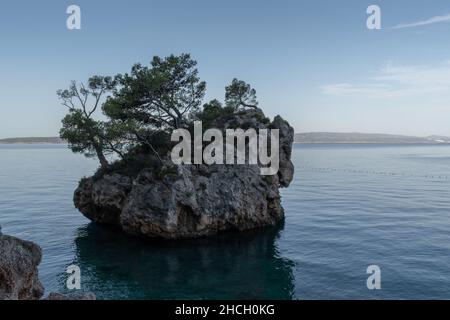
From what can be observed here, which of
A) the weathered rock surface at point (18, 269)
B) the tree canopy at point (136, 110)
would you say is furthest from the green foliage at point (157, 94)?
the weathered rock surface at point (18, 269)

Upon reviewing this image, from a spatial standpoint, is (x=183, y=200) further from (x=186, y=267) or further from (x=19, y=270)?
(x=19, y=270)

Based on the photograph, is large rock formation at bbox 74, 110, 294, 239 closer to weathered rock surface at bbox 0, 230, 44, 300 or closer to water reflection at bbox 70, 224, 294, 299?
water reflection at bbox 70, 224, 294, 299

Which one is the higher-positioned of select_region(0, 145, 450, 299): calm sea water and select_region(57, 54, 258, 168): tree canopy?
select_region(57, 54, 258, 168): tree canopy

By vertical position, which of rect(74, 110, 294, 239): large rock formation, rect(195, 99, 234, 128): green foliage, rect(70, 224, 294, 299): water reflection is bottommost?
rect(70, 224, 294, 299): water reflection

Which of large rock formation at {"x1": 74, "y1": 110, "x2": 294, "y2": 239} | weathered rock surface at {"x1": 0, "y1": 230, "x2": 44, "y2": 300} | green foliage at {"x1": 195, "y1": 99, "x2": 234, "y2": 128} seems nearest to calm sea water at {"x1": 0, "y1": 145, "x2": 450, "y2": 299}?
large rock formation at {"x1": 74, "y1": 110, "x2": 294, "y2": 239}

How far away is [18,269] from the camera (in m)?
16.8

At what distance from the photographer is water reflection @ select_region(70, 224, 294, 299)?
31766mm

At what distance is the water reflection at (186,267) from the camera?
3177cm

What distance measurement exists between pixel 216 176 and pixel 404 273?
957 inches

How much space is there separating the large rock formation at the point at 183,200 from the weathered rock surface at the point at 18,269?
2578 centimetres

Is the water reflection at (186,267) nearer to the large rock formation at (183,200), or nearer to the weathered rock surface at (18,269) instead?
the large rock formation at (183,200)

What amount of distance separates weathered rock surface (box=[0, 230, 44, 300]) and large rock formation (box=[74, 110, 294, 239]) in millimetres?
25781

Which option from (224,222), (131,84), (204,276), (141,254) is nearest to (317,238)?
(224,222)
